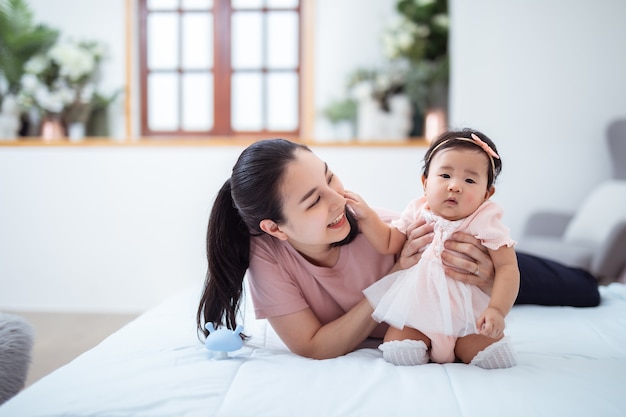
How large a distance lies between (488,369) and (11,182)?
350 centimetres

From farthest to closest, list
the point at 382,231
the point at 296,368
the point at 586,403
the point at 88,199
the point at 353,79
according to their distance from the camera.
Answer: the point at 353,79
the point at 88,199
the point at 382,231
the point at 296,368
the point at 586,403

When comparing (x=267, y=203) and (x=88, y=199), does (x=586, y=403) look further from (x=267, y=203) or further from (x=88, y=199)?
(x=88, y=199)

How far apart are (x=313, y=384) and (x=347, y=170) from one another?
267 cm

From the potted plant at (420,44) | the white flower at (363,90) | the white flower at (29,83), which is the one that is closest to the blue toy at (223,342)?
the white flower at (363,90)

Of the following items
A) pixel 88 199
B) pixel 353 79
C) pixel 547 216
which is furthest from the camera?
pixel 353 79

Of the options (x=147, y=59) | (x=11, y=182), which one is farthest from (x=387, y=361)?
(x=147, y=59)

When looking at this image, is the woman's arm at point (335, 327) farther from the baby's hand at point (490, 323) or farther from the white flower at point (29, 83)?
the white flower at point (29, 83)

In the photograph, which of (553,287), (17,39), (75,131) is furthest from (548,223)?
(17,39)

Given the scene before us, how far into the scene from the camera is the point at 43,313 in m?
3.81

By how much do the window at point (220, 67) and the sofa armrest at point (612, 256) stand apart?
94.5 inches

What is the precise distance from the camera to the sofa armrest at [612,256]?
2824 millimetres

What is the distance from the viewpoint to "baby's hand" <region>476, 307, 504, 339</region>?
1215 mm

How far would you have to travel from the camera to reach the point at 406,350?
52.9 inches

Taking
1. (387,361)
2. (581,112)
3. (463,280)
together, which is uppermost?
(581,112)
